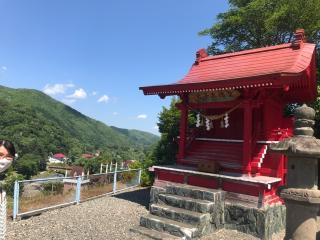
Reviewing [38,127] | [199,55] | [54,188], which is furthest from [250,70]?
[38,127]

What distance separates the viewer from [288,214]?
5.57 metres

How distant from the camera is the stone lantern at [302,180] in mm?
5312

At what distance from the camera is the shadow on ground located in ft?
40.8

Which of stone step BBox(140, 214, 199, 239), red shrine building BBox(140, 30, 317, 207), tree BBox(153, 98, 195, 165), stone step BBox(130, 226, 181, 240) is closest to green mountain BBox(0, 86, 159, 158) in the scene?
tree BBox(153, 98, 195, 165)

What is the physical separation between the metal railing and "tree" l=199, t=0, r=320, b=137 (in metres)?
11.8

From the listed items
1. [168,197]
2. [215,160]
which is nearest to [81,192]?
[168,197]

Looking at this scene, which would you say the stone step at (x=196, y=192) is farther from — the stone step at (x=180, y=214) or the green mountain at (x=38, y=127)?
the green mountain at (x=38, y=127)

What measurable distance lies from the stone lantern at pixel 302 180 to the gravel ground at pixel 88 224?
3.62m

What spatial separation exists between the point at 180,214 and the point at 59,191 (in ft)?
16.9

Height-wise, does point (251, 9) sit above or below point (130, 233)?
above

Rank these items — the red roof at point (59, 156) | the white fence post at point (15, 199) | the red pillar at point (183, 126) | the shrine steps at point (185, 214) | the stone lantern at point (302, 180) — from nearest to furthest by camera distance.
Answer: the stone lantern at point (302, 180), the shrine steps at point (185, 214), the white fence post at point (15, 199), the red pillar at point (183, 126), the red roof at point (59, 156)

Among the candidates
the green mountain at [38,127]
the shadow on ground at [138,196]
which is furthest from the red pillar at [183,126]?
the green mountain at [38,127]

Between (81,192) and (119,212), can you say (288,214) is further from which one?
(81,192)

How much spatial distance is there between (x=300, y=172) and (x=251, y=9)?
16.4m
